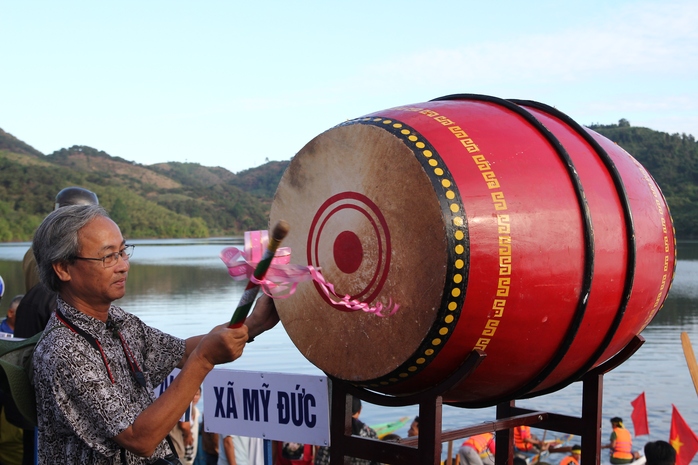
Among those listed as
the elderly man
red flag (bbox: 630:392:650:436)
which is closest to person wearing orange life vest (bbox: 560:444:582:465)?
red flag (bbox: 630:392:650:436)

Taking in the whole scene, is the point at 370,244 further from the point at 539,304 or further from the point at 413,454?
the point at 413,454

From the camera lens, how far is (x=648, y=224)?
11.0 feet

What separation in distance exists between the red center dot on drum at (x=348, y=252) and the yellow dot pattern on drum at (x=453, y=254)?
1.26 feet

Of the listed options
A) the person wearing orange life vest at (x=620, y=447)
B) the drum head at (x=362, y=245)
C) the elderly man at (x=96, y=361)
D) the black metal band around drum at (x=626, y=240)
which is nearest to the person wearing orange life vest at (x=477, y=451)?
the person wearing orange life vest at (x=620, y=447)

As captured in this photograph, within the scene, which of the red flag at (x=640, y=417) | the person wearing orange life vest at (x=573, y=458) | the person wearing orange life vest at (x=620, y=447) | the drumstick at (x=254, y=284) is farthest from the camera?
the person wearing orange life vest at (x=620, y=447)

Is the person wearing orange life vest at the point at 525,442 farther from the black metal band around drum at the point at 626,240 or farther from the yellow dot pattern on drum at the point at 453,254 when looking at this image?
the yellow dot pattern on drum at the point at 453,254

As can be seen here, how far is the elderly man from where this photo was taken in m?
2.34

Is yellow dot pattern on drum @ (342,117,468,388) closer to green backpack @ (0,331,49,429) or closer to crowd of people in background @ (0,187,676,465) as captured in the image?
crowd of people in background @ (0,187,676,465)

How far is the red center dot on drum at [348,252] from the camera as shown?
2.94m

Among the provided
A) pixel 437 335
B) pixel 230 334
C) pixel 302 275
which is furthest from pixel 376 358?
pixel 230 334

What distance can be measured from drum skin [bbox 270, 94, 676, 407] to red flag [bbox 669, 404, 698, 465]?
479cm

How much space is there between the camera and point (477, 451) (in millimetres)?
7871

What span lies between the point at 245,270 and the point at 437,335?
720 mm

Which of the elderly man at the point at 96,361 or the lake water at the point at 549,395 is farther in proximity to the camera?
the lake water at the point at 549,395
